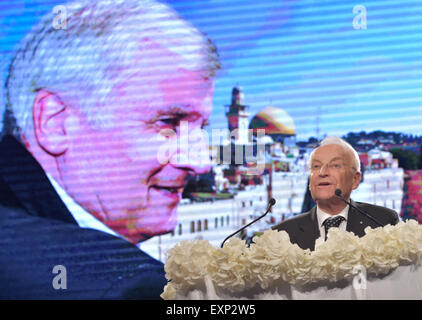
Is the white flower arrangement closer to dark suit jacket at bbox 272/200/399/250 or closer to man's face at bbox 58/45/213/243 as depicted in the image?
dark suit jacket at bbox 272/200/399/250

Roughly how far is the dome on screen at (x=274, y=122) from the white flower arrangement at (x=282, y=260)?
97.3 inches

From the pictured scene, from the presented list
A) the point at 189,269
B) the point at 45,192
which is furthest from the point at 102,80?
the point at 189,269

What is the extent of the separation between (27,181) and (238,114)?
169 centimetres

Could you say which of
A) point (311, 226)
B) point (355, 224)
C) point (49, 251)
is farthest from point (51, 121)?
point (355, 224)

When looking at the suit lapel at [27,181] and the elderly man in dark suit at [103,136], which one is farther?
the suit lapel at [27,181]

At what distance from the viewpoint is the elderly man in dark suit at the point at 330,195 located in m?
2.39

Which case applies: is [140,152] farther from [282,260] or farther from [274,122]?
[282,260]

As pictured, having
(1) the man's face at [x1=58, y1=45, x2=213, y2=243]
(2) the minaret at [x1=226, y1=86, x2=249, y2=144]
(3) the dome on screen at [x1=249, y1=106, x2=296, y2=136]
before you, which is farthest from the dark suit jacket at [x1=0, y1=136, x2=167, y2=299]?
(3) the dome on screen at [x1=249, y1=106, x2=296, y2=136]

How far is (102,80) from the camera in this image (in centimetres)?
430

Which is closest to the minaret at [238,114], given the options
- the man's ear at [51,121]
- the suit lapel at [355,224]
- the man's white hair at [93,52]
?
the man's white hair at [93,52]

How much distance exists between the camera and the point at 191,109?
13.8 ft

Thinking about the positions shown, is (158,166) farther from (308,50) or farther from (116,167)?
(308,50)

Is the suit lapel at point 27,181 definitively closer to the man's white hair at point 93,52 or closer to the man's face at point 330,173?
the man's white hair at point 93,52

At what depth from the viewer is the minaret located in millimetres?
4062
